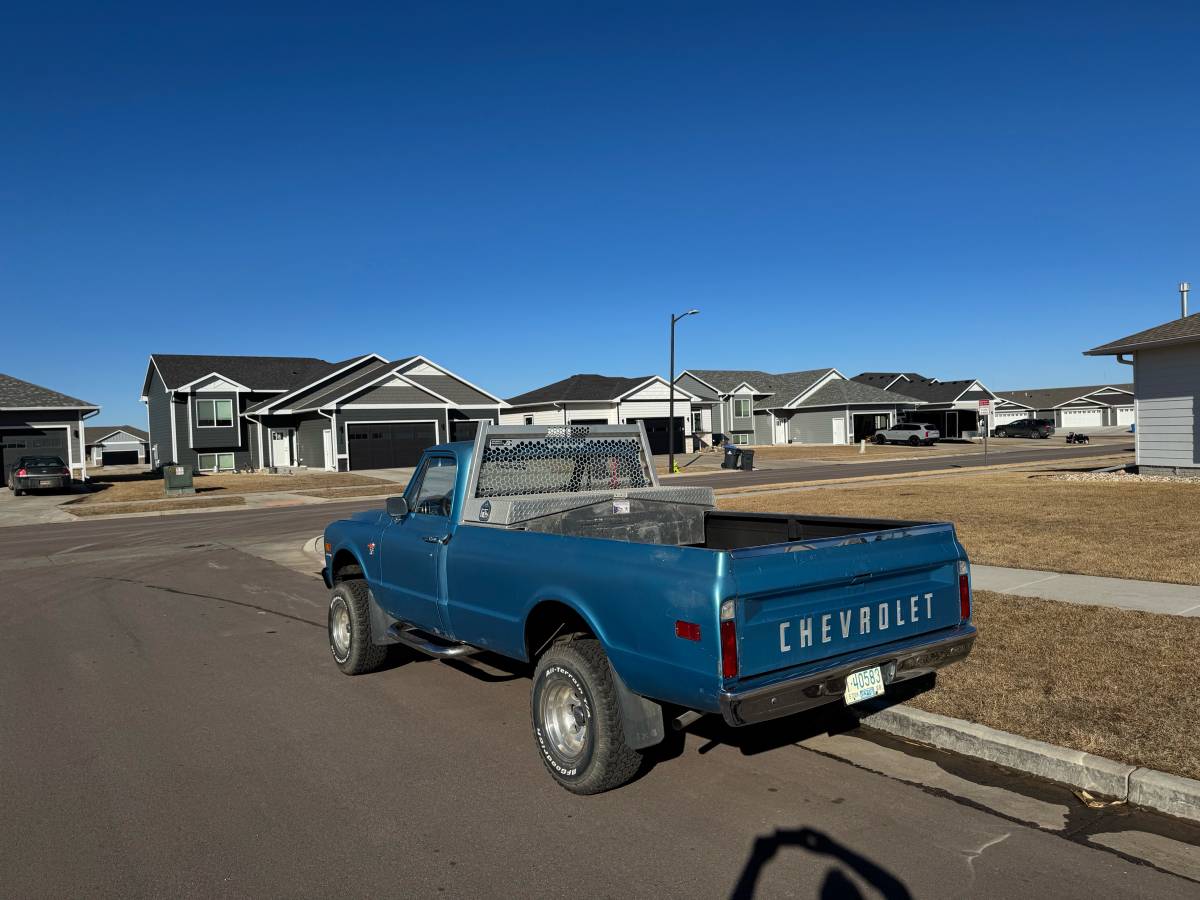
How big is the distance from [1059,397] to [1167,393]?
93674mm

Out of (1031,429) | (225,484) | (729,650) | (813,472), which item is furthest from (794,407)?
(729,650)

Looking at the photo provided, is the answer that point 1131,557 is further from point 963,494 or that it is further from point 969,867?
point 963,494

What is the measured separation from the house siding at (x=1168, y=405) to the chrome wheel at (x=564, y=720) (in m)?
21.0

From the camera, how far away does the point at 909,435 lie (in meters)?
62.8

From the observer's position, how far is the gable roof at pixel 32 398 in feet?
126

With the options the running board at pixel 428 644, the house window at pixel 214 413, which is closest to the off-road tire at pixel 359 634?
the running board at pixel 428 644

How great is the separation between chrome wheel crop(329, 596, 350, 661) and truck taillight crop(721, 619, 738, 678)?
13.7 ft

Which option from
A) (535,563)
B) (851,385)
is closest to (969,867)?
(535,563)

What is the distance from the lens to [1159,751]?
4.57 meters

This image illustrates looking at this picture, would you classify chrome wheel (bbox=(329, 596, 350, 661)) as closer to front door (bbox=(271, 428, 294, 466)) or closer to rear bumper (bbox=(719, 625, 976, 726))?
rear bumper (bbox=(719, 625, 976, 726))

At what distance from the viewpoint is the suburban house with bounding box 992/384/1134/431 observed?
97.5 meters

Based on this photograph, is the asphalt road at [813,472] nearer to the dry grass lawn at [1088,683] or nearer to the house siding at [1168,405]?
the house siding at [1168,405]

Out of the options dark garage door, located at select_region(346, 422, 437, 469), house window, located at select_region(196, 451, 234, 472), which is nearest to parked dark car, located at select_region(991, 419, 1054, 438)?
dark garage door, located at select_region(346, 422, 437, 469)

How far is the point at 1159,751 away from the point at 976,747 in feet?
2.90
